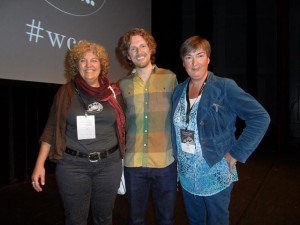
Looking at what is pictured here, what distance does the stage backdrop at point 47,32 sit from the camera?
2259mm

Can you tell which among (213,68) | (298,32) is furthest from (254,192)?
(298,32)

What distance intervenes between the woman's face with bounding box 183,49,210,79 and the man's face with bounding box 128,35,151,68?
0.81 ft

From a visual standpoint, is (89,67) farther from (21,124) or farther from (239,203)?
(21,124)

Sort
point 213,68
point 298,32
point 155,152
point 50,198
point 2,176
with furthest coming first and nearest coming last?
point 213,68 < point 298,32 < point 2,176 < point 50,198 < point 155,152

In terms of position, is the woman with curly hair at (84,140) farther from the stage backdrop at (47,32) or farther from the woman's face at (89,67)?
the stage backdrop at (47,32)

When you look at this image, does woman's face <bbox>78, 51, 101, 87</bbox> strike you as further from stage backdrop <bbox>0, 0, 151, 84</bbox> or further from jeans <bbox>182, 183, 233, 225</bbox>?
stage backdrop <bbox>0, 0, 151, 84</bbox>

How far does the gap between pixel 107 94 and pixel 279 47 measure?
4806 mm

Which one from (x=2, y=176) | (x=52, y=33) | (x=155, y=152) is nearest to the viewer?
(x=155, y=152)

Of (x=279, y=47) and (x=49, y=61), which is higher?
(x=279, y=47)

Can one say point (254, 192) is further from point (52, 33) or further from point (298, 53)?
point (298, 53)

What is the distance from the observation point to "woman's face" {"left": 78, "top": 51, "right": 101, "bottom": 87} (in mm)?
1410

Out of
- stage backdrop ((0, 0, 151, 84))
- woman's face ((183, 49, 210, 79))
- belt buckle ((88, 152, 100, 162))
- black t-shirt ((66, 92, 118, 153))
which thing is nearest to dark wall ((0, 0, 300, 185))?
stage backdrop ((0, 0, 151, 84))

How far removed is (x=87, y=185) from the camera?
1407 mm

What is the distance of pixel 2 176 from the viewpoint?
9.98 feet
